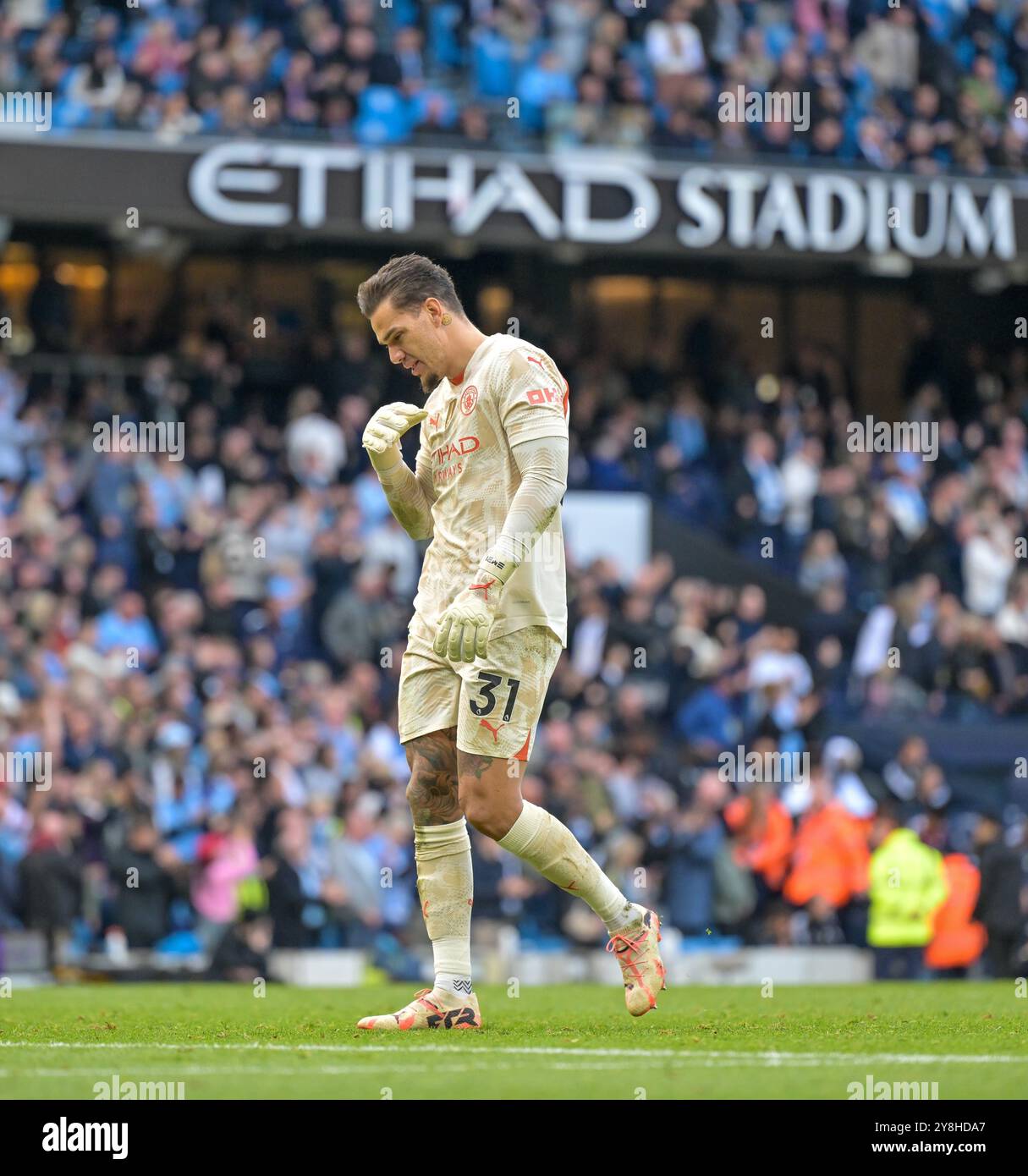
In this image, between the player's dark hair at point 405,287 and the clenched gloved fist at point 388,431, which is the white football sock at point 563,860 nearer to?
the clenched gloved fist at point 388,431

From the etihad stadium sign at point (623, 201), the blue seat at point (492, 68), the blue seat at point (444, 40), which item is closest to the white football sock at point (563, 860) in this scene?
the etihad stadium sign at point (623, 201)

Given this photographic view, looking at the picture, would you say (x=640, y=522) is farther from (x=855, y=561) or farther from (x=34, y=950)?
(x=34, y=950)

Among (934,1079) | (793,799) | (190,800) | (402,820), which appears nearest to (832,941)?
(793,799)

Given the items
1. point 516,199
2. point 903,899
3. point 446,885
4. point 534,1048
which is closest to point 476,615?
point 446,885

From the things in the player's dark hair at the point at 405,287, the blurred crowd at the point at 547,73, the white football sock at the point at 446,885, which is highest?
the blurred crowd at the point at 547,73

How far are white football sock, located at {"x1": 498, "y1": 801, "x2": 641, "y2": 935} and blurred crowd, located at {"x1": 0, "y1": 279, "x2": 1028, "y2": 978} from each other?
7489 millimetres

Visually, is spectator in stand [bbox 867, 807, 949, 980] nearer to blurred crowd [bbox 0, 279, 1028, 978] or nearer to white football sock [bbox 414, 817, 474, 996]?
blurred crowd [bbox 0, 279, 1028, 978]

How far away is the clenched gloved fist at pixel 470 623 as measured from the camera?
6.69 metres

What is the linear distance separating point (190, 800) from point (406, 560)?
4.23m

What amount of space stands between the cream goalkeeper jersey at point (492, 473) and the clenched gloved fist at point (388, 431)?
13 centimetres

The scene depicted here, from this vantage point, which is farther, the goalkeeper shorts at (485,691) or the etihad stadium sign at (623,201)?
the etihad stadium sign at (623,201)

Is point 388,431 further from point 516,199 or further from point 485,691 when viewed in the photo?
point 516,199

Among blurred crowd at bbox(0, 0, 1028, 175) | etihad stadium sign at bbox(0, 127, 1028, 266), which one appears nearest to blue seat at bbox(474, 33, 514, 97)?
blurred crowd at bbox(0, 0, 1028, 175)

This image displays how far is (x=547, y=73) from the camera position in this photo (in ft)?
70.7
